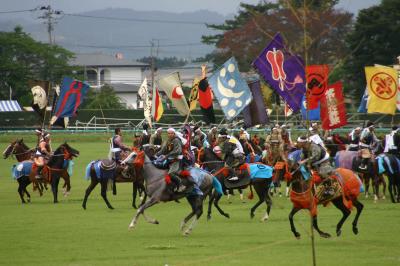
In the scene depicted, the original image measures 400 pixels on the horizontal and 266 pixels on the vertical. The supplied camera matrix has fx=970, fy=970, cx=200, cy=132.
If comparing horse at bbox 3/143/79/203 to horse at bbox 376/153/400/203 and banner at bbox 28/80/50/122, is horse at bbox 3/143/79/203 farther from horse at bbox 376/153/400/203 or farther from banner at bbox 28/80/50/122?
horse at bbox 376/153/400/203

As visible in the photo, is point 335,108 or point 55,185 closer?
point 55,185

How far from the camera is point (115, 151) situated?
1142 inches

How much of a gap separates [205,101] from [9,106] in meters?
51.0

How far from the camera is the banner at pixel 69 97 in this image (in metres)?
34.3

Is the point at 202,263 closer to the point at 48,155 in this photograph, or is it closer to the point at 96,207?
the point at 96,207

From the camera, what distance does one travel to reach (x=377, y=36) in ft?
244

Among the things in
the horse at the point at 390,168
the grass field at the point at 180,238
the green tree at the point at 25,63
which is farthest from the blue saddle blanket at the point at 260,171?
the green tree at the point at 25,63

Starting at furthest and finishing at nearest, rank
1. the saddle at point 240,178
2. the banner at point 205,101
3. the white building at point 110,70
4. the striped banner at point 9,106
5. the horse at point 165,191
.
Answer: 1. the white building at point 110,70
2. the striped banner at point 9,106
3. the banner at point 205,101
4. the saddle at point 240,178
5. the horse at point 165,191

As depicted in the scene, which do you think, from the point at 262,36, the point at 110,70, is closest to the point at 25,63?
the point at 262,36

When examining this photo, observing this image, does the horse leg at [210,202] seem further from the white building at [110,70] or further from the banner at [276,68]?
the white building at [110,70]

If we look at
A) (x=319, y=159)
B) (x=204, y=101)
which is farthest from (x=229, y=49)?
(x=319, y=159)

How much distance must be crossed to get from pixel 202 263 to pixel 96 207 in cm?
1239

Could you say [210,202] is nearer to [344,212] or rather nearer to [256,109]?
[344,212]

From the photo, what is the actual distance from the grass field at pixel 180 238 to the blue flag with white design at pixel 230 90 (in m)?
4.65
